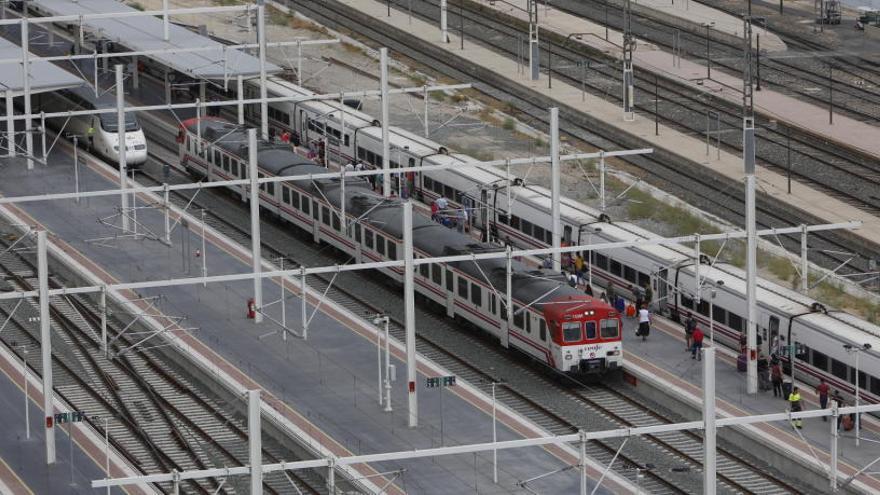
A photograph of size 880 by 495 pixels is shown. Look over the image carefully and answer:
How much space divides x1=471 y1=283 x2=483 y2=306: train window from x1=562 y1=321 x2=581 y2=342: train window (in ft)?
16.2

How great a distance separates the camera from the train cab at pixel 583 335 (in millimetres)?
71875

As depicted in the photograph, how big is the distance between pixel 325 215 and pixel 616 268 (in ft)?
39.0

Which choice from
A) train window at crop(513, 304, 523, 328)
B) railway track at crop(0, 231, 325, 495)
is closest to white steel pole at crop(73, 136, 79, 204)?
railway track at crop(0, 231, 325, 495)

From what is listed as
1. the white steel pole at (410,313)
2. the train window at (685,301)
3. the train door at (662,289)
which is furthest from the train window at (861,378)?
the white steel pole at (410,313)

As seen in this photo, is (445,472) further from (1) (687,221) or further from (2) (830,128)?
(2) (830,128)

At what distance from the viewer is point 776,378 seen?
→ 2793 inches

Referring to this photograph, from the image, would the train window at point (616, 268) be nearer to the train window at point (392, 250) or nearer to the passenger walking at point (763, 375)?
the train window at point (392, 250)

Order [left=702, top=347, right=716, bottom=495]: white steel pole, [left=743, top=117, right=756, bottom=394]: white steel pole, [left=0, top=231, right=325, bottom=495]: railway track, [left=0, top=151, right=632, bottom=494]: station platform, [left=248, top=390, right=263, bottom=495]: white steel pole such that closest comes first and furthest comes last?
1. [left=248, top=390, right=263, bottom=495]: white steel pole
2. [left=702, top=347, right=716, bottom=495]: white steel pole
3. [left=0, top=151, right=632, bottom=494]: station platform
4. [left=0, top=231, right=325, bottom=495]: railway track
5. [left=743, top=117, right=756, bottom=394]: white steel pole

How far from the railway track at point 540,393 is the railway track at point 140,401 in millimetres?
8228

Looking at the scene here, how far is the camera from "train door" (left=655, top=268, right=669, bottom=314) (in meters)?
79.1

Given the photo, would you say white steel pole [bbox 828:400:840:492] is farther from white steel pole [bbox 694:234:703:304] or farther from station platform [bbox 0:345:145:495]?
station platform [bbox 0:345:145:495]

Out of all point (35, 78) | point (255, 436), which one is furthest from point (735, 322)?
point (35, 78)

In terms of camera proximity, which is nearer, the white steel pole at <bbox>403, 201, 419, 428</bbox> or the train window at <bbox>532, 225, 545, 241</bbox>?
the white steel pole at <bbox>403, 201, 419, 428</bbox>

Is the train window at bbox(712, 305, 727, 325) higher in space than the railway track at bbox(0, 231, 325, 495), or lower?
higher
